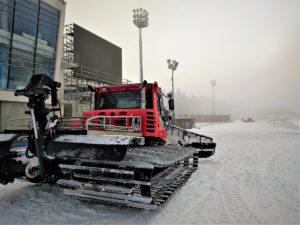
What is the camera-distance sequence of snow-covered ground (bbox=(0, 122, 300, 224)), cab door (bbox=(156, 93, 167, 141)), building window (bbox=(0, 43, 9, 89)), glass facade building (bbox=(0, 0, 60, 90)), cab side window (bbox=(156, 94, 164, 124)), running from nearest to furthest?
snow-covered ground (bbox=(0, 122, 300, 224)) < cab door (bbox=(156, 93, 167, 141)) < cab side window (bbox=(156, 94, 164, 124)) < building window (bbox=(0, 43, 9, 89)) < glass facade building (bbox=(0, 0, 60, 90))

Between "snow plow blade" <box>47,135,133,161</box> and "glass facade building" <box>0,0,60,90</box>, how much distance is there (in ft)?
49.3

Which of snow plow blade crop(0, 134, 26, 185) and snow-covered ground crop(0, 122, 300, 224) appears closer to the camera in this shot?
snow-covered ground crop(0, 122, 300, 224)

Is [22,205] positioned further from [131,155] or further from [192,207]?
[192,207]

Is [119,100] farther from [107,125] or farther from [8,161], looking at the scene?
[8,161]

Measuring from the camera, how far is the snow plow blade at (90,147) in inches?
136

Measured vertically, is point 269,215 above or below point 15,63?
below

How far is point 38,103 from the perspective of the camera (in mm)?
4164

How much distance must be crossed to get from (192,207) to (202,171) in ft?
10.7

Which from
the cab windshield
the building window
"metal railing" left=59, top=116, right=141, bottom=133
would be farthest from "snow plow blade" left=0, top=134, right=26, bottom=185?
the building window

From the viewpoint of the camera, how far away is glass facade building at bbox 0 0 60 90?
637 inches

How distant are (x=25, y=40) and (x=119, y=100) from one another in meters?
14.7

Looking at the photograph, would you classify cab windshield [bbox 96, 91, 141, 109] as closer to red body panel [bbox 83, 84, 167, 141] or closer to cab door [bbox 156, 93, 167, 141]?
red body panel [bbox 83, 84, 167, 141]

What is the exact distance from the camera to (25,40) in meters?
17.5

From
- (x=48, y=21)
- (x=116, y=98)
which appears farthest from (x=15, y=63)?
(x=116, y=98)
